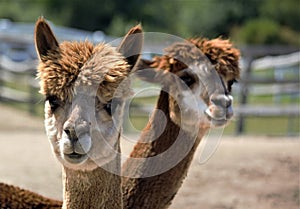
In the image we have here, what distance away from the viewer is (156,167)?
4.68 metres

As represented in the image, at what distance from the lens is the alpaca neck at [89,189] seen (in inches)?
146

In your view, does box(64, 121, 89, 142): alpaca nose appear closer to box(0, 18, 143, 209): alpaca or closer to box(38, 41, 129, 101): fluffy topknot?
box(0, 18, 143, 209): alpaca

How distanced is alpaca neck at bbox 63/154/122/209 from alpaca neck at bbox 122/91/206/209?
699 millimetres

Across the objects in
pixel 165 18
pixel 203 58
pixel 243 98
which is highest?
pixel 203 58

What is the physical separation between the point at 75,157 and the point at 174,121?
1.49m

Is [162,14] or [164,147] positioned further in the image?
[162,14]

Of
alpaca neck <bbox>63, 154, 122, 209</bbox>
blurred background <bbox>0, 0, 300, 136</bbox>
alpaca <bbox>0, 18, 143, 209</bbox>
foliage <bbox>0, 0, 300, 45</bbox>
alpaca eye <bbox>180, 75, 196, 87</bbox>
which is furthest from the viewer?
foliage <bbox>0, 0, 300, 45</bbox>

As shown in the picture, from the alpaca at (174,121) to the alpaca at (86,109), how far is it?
2.41 feet

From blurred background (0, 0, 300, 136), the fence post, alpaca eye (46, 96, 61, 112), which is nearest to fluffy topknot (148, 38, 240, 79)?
alpaca eye (46, 96, 61, 112)

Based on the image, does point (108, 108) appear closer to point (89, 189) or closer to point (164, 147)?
A: point (89, 189)

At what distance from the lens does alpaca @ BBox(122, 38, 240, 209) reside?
457 cm

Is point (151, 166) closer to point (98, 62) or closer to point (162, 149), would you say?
point (162, 149)

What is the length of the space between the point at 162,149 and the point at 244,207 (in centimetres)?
231

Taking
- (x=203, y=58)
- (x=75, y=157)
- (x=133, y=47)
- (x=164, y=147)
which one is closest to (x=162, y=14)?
(x=203, y=58)
